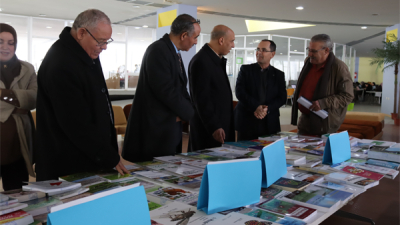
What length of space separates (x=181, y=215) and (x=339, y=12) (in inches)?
406

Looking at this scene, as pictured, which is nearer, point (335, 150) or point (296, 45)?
point (335, 150)

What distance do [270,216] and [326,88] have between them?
2.05 metres

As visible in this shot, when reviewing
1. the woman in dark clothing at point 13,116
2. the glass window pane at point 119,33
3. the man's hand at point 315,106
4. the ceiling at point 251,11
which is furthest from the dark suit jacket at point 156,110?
the glass window pane at point 119,33

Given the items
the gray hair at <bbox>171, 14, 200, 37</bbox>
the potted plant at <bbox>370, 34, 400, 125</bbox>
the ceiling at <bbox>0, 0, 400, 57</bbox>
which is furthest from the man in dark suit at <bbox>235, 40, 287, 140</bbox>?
the potted plant at <bbox>370, 34, 400, 125</bbox>

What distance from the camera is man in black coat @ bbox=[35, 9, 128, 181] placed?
5.02 ft

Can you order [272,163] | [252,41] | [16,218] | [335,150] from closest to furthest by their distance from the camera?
[16,218]
[272,163]
[335,150]
[252,41]

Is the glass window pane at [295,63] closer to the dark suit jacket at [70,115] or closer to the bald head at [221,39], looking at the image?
the bald head at [221,39]

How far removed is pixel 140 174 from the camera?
60.1 inches

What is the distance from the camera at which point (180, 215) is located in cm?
→ 108

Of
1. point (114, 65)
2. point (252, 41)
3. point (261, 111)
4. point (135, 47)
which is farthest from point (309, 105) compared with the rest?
point (135, 47)

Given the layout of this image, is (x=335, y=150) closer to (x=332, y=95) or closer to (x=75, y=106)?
(x=332, y=95)

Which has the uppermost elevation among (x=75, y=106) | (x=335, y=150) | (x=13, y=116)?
(x=75, y=106)

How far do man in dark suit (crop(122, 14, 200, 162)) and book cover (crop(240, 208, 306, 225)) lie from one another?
1.07 meters

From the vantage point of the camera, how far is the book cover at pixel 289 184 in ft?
4.59
